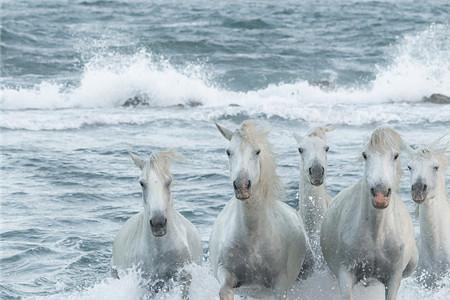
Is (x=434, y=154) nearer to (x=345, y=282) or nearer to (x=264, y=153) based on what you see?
(x=345, y=282)

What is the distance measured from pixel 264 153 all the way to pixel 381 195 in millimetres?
864

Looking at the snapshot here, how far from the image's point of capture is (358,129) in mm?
18984

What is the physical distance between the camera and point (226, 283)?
23.7 feet

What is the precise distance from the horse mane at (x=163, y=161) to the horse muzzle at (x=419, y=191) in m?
1.56

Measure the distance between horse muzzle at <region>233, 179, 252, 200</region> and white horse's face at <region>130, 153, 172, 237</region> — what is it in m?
0.74

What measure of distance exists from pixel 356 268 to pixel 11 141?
428 inches

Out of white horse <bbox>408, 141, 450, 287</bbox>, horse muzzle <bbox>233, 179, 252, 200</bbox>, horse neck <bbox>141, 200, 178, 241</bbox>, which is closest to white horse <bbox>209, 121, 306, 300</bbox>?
horse muzzle <bbox>233, 179, 252, 200</bbox>

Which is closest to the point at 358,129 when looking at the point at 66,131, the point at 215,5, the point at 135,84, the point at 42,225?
the point at 66,131

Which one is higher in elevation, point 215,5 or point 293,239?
point 293,239

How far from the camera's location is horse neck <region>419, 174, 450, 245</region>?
8.21 meters

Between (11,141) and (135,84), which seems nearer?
(11,141)

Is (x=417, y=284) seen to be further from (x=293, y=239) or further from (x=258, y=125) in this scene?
(x=258, y=125)

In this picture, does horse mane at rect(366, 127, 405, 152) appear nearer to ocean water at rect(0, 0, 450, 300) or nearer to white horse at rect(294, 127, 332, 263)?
ocean water at rect(0, 0, 450, 300)

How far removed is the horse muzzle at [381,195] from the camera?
21.5 feet
